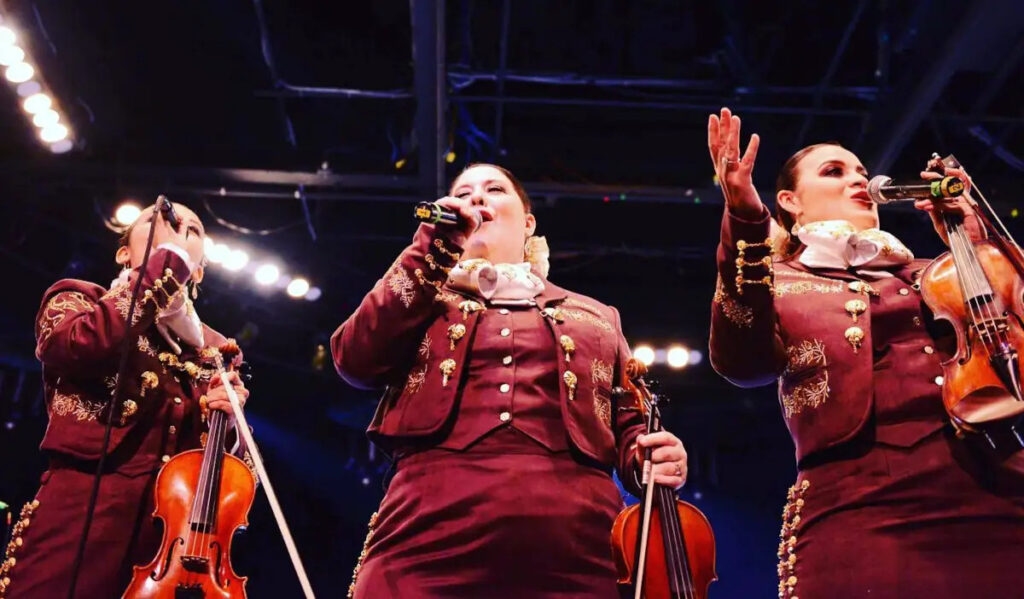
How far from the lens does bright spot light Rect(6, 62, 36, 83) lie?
4.68 meters

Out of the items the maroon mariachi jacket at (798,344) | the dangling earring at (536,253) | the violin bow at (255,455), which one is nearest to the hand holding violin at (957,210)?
the maroon mariachi jacket at (798,344)

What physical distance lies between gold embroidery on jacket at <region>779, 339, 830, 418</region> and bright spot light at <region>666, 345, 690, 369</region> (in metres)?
4.36

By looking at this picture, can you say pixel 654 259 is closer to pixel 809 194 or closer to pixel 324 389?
pixel 324 389

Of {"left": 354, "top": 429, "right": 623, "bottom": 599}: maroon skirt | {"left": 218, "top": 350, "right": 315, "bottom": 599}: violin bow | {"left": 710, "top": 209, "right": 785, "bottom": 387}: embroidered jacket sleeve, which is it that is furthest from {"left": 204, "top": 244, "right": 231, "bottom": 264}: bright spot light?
{"left": 710, "top": 209, "right": 785, "bottom": 387}: embroidered jacket sleeve

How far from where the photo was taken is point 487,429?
81.2 inches

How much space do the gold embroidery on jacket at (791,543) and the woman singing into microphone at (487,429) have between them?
11.8 inches

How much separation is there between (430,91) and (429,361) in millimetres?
3034

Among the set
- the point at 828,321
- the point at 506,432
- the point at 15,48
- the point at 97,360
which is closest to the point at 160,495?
the point at 97,360

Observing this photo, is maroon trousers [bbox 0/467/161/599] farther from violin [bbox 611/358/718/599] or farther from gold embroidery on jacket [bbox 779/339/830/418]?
gold embroidery on jacket [bbox 779/339/830/418]

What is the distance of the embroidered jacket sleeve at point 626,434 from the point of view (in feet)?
7.17

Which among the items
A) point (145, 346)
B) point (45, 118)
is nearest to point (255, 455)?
point (145, 346)

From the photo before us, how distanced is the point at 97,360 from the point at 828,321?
1941 millimetres

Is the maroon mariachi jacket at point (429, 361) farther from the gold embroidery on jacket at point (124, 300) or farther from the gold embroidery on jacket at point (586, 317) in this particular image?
the gold embroidery on jacket at point (124, 300)

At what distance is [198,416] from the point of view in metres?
2.87
